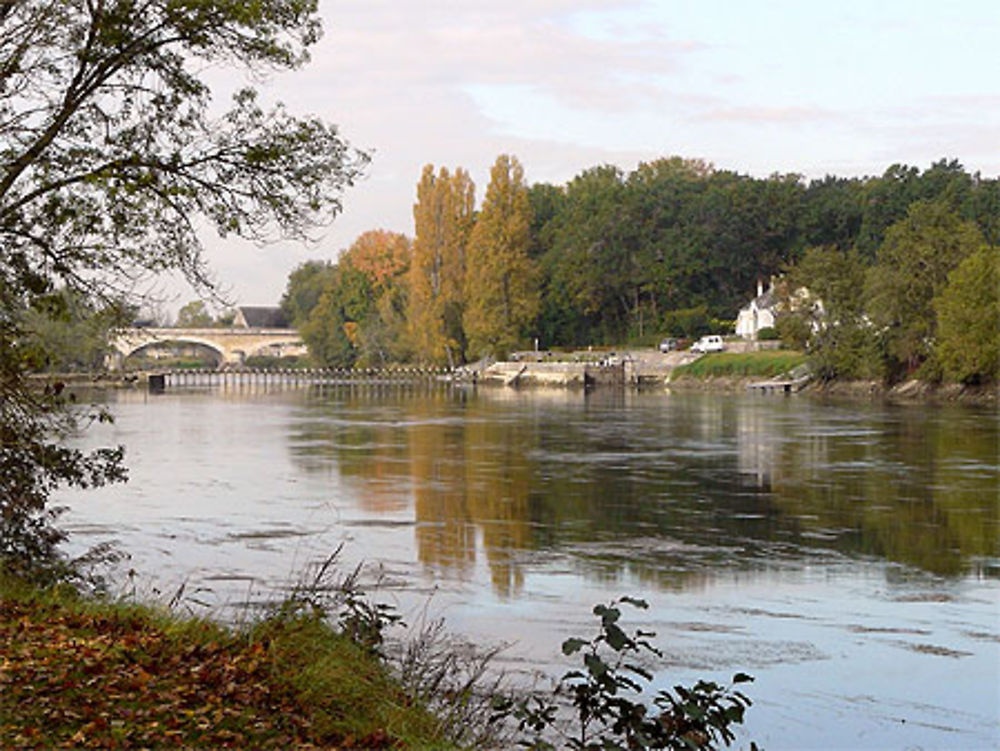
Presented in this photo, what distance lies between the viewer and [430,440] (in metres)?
41.3

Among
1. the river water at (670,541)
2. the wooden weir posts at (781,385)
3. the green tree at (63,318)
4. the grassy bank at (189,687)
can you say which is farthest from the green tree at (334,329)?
the grassy bank at (189,687)

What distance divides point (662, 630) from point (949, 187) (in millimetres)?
88256

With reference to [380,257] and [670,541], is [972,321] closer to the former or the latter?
[670,541]

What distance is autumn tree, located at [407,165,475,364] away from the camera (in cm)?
9725

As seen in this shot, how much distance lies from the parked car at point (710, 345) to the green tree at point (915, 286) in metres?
20.4

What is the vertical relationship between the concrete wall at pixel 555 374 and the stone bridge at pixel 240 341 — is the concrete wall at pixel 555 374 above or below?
below

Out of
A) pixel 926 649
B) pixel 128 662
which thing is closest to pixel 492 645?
pixel 926 649

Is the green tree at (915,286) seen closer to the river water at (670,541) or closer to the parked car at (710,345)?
the parked car at (710,345)

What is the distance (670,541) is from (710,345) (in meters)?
74.5

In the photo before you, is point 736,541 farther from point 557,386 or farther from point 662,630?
point 557,386

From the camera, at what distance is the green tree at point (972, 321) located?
208 ft

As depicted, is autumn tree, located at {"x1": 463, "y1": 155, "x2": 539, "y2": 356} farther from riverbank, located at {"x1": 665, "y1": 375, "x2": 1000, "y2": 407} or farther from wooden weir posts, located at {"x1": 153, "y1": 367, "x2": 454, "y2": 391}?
riverbank, located at {"x1": 665, "y1": 375, "x2": 1000, "y2": 407}

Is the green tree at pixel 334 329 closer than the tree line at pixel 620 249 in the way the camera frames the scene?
No

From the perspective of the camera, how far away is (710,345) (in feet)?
308
